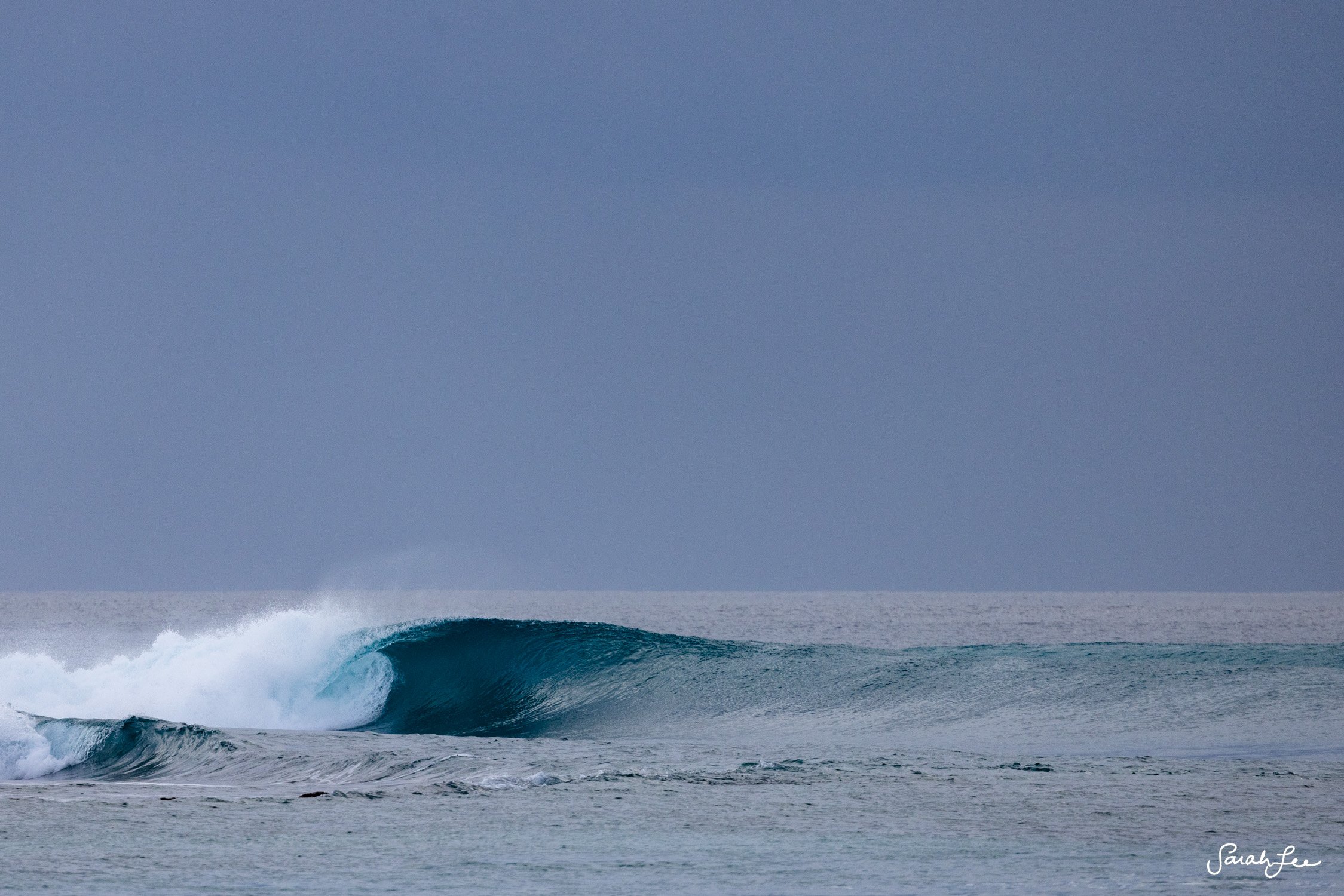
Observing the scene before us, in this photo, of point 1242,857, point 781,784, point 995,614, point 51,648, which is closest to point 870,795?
point 781,784

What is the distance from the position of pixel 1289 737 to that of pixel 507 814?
27.5 ft

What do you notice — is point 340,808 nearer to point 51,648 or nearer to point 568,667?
point 568,667

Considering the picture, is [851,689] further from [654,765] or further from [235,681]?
[235,681]

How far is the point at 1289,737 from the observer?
13.5 metres

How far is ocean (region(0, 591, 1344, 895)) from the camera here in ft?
23.5

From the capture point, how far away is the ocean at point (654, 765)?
7164 millimetres

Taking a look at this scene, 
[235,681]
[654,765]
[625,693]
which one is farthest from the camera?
[235,681]

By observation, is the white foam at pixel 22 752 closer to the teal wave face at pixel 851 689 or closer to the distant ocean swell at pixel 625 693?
the distant ocean swell at pixel 625 693

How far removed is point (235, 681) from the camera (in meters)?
20.3
